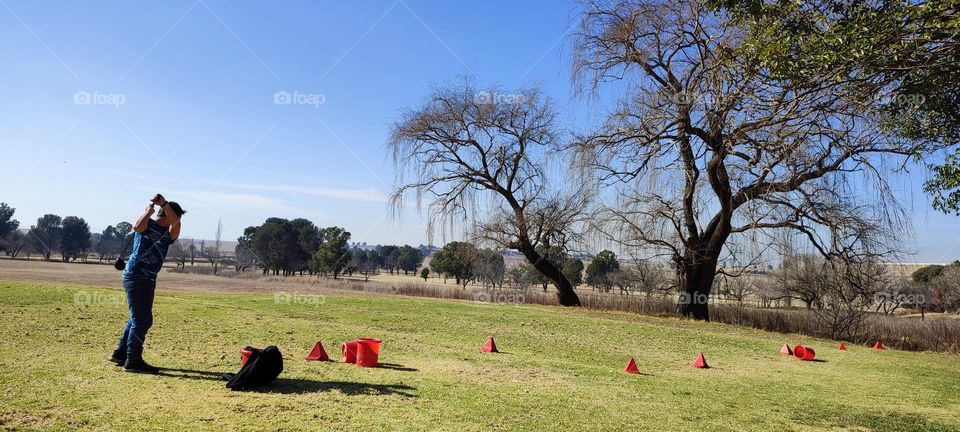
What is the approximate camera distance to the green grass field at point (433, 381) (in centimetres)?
537

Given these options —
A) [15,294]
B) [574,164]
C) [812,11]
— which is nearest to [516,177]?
[574,164]

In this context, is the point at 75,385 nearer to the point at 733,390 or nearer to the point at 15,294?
the point at 733,390

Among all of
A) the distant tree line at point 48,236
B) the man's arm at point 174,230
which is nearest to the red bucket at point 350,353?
the man's arm at point 174,230

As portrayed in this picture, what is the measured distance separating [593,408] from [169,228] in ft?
18.3

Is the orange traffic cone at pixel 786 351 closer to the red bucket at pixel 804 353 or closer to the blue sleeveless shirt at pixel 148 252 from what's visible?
the red bucket at pixel 804 353

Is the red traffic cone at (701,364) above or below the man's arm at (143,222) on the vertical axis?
below

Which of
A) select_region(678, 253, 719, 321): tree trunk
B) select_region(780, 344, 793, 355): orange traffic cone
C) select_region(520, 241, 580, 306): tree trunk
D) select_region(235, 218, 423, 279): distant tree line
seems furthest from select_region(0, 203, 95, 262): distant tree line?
select_region(780, 344, 793, 355): orange traffic cone

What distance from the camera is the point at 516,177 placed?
26.3 meters

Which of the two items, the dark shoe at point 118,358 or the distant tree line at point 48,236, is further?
the distant tree line at point 48,236

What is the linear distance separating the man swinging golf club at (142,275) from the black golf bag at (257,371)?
1242 mm

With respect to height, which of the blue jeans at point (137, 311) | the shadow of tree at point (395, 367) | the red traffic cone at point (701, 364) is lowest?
the red traffic cone at point (701, 364)

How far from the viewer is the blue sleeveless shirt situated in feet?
22.3

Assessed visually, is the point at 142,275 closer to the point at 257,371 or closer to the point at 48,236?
the point at 257,371

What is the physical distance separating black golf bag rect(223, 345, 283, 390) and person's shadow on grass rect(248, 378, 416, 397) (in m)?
0.09
